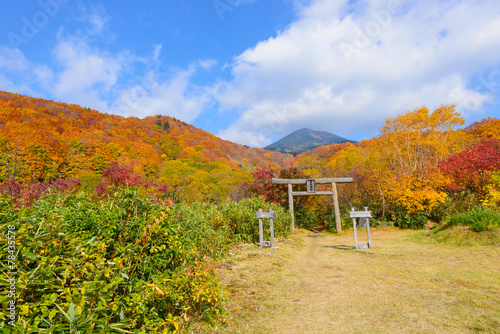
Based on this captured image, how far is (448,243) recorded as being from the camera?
7910 mm

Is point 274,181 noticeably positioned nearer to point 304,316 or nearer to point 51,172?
point 304,316

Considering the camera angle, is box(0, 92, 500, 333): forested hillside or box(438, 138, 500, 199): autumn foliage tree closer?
box(0, 92, 500, 333): forested hillside

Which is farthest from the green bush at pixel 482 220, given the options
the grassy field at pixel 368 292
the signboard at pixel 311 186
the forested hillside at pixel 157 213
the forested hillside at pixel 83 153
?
the forested hillside at pixel 83 153

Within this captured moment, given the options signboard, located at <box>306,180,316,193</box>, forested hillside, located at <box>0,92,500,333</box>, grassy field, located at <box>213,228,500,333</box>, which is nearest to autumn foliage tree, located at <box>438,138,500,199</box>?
forested hillside, located at <box>0,92,500,333</box>

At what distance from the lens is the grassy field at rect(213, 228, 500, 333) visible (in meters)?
3.18

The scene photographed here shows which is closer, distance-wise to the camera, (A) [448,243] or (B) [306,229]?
(A) [448,243]

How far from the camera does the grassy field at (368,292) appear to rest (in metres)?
3.18

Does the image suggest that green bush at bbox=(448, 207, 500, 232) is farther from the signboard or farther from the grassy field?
the signboard

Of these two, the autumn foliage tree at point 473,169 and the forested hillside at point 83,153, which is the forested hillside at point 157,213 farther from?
the forested hillside at point 83,153

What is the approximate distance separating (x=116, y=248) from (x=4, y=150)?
36864mm

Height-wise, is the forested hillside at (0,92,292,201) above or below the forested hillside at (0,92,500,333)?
above

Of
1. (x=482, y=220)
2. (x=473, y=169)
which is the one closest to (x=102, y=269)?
(x=482, y=220)

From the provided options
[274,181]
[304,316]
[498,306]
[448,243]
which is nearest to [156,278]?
[304,316]

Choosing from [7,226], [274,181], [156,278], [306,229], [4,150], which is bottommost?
[306,229]
